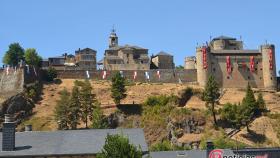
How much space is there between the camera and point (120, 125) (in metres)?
96.7

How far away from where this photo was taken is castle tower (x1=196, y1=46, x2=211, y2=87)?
114831 millimetres

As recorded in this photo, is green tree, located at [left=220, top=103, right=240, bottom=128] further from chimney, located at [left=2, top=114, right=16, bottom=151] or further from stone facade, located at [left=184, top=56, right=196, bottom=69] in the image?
chimney, located at [left=2, top=114, right=16, bottom=151]

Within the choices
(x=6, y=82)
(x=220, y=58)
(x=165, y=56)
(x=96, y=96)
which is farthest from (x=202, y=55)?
(x=6, y=82)

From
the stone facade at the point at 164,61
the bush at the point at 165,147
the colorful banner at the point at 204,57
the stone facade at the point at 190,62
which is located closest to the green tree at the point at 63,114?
the bush at the point at 165,147

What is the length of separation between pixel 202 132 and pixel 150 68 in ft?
116

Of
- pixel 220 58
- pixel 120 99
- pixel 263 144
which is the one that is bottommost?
pixel 263 144

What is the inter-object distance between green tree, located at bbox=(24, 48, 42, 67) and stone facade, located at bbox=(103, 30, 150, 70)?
14443 mm

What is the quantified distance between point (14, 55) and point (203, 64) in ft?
141

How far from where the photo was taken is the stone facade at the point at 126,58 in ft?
407

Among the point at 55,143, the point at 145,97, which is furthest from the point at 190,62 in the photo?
the point at 55,143

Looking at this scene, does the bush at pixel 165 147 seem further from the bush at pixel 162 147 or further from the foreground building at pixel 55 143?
the foreground building at pixel 55 143

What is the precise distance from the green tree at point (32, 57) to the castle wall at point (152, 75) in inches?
252

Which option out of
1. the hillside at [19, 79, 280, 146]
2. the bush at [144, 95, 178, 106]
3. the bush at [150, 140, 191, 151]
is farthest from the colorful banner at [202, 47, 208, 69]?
the bush at [150, 140, 191, 151]

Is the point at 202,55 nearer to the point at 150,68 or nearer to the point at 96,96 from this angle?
the point at 150,68
